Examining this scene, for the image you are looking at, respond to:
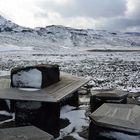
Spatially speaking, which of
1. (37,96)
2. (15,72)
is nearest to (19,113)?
(37,96)

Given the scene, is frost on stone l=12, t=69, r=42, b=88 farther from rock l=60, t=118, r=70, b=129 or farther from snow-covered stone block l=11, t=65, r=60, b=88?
rock l=60, t=118, r=70, b=129

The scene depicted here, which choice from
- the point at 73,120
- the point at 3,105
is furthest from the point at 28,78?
the point at 73,120

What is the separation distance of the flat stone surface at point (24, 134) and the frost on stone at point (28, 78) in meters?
2.10

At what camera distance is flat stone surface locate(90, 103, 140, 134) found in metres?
5.38

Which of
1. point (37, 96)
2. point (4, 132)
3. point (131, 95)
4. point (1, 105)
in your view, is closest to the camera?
point (4, 132)

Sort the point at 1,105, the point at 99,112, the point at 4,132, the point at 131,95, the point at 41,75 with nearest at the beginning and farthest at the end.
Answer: the point at 4,132 → the point at 99,112 → the point at 41,75 → the point at 1,105 → the point at 131,95

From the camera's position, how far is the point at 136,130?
5.27 metres

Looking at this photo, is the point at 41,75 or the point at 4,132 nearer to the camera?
the point at 4,132

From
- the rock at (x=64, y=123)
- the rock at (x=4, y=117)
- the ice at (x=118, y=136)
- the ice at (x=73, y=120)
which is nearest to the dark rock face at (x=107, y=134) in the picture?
the ice at (x=118, y=136)

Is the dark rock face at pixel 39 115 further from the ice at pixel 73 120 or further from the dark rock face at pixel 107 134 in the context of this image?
the dark rock face at pixel 107 134

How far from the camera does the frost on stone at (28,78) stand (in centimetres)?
736

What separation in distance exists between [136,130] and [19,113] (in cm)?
270

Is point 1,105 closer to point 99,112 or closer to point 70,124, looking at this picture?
point 70,124

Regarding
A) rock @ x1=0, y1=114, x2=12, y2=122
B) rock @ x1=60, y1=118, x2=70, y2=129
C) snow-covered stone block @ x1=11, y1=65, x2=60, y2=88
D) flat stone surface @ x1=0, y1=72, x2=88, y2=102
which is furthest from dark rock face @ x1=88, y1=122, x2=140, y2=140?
rock @ x1=0, y1=114, x2=12, y2=122
